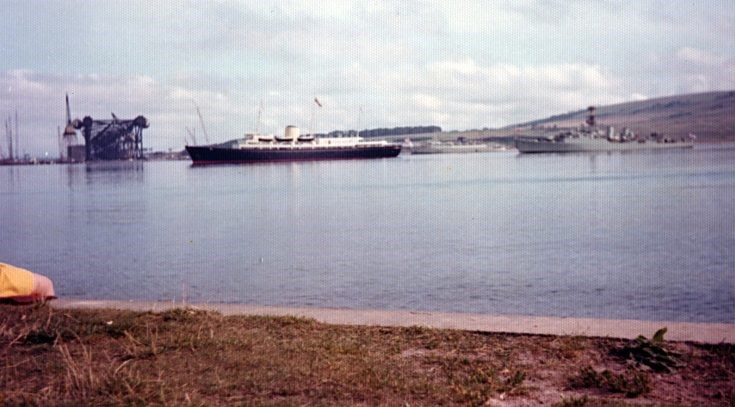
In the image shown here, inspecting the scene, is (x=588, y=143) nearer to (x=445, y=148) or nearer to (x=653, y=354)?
(x=445, y=148)

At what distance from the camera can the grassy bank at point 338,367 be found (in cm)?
469

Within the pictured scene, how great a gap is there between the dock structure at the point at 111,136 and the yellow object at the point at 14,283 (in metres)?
145

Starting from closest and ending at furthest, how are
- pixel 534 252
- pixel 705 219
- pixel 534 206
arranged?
1. pixel 534 252
2. pixel 705 219
3. pixel 534 206

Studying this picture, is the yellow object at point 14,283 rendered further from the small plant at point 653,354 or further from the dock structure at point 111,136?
the dock structure at point 111,136

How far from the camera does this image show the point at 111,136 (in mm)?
154500

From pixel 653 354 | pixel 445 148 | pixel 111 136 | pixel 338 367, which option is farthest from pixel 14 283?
pixel 445 148

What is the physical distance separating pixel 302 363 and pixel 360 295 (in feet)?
18.7

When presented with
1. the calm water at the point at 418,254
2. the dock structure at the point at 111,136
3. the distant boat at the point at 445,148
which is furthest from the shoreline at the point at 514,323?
the distant boat at the point at 445,148

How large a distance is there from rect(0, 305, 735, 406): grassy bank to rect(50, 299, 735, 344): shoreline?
203mm

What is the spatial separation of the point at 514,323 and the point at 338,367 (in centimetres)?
187

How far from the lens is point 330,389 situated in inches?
189

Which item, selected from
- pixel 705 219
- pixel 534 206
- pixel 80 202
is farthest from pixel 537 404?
pixel 80 202

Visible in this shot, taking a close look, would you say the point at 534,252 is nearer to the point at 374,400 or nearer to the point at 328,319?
the point at 328,319

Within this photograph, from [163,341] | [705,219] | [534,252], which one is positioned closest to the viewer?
[163,341]
